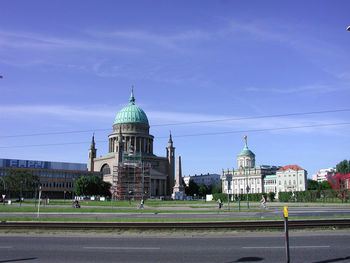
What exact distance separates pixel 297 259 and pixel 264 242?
3.87 metres

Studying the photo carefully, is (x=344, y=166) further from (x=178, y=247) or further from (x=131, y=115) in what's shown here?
(x=178, y=247)

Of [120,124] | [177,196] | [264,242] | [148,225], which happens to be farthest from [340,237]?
[120,124]

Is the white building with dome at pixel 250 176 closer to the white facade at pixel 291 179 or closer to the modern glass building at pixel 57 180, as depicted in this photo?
the white facade at pixel 291 179

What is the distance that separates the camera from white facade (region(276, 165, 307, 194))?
146 meters

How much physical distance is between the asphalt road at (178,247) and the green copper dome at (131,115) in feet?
415

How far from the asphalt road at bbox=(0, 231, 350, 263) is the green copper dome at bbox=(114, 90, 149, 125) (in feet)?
415

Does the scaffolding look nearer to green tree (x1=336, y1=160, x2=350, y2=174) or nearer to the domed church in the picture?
the domed church

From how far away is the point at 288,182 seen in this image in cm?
15225

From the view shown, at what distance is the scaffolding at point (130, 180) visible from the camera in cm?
10581

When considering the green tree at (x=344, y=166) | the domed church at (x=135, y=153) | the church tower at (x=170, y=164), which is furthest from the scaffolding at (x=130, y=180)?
the green tree at (x=344, y=166)

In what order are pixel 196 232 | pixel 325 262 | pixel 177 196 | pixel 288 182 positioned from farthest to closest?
pixel 288 182 < pixel 177 196 < pixel 196 232 < pixel 325 262

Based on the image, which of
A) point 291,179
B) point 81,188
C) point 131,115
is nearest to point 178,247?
point 81,188

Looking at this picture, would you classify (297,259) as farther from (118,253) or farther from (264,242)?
(118,253)

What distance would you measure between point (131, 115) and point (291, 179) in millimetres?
74780
